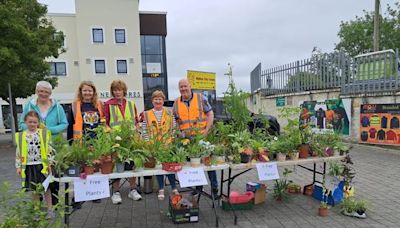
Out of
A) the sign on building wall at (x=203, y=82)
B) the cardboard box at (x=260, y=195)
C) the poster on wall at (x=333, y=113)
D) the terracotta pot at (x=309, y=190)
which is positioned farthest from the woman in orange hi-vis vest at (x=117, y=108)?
the poster on wall at (x=333, y=113)

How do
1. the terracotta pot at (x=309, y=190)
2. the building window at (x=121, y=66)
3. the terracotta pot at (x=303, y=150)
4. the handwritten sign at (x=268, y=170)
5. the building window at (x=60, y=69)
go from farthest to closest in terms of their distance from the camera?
1. the building window at (x=121, y=66)
2. the building window at (x=60, y=69)
3. the terracotta pot at (x=309, y=190)
4. the terracotta pot at (x=303, y=150)
5. the handwritten sign at (x=268, y=170)

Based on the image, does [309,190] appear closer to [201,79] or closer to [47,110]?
[47,110]

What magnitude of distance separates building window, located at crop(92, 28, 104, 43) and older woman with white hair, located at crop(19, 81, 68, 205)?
23.6 meters

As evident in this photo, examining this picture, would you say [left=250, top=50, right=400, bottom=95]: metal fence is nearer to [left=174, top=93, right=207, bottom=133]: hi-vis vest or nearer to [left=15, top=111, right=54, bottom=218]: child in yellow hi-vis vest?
[left=174, top=93, right=207, bottom=133]: hi-vis vest

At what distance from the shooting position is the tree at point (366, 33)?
65.0ft

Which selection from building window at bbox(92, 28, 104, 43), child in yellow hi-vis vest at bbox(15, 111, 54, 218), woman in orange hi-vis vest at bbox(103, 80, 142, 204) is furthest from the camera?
building window at bbox(92, 28, 104, 43)

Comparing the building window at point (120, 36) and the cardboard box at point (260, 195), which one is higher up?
the building window at point (120, 36)

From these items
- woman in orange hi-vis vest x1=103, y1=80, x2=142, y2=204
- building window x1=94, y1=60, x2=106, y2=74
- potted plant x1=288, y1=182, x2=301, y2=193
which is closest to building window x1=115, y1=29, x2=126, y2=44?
building window x1=94, y1=60, x2=106, y2=74

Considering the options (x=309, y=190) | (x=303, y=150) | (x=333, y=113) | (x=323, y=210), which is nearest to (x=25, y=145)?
(x=303, y=150)

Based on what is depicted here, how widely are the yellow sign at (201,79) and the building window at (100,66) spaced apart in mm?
→ 17529

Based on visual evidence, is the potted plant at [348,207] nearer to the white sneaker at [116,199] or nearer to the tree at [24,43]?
the white sneaker at [116,199]

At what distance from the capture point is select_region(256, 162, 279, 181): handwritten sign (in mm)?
3461

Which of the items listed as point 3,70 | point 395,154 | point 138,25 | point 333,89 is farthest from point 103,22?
point 395,154

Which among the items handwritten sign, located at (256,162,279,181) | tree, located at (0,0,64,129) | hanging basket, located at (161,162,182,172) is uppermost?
tree, located at (0,0,64,129)
